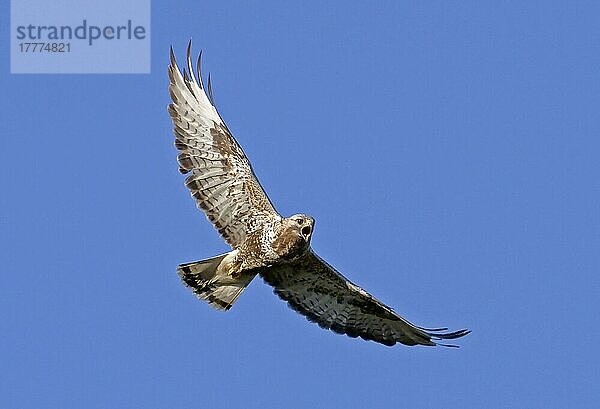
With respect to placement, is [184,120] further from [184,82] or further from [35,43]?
[35,43]

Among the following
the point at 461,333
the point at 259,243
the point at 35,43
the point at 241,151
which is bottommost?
the point at 461,333

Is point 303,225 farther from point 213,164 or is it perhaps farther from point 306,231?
point 213,164

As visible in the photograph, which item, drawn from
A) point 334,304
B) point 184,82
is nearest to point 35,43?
point 184,82

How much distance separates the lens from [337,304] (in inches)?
666

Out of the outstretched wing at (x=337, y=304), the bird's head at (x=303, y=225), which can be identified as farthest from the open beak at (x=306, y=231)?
the outstretched wing at (x=337, y=304)

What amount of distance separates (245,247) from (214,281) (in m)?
0.57

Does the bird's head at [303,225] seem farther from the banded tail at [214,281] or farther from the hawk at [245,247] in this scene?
the banded tail at [214,281]

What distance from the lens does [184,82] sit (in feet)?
55.5

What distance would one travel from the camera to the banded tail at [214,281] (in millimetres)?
16141

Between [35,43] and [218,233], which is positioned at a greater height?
[35,43]

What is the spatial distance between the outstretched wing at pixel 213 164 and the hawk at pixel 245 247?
0.04 ft

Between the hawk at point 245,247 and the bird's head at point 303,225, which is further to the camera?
the hawk at point 245,247

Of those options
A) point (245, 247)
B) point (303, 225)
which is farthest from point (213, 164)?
point (303, 225)

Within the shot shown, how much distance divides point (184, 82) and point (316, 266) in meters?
2.74
